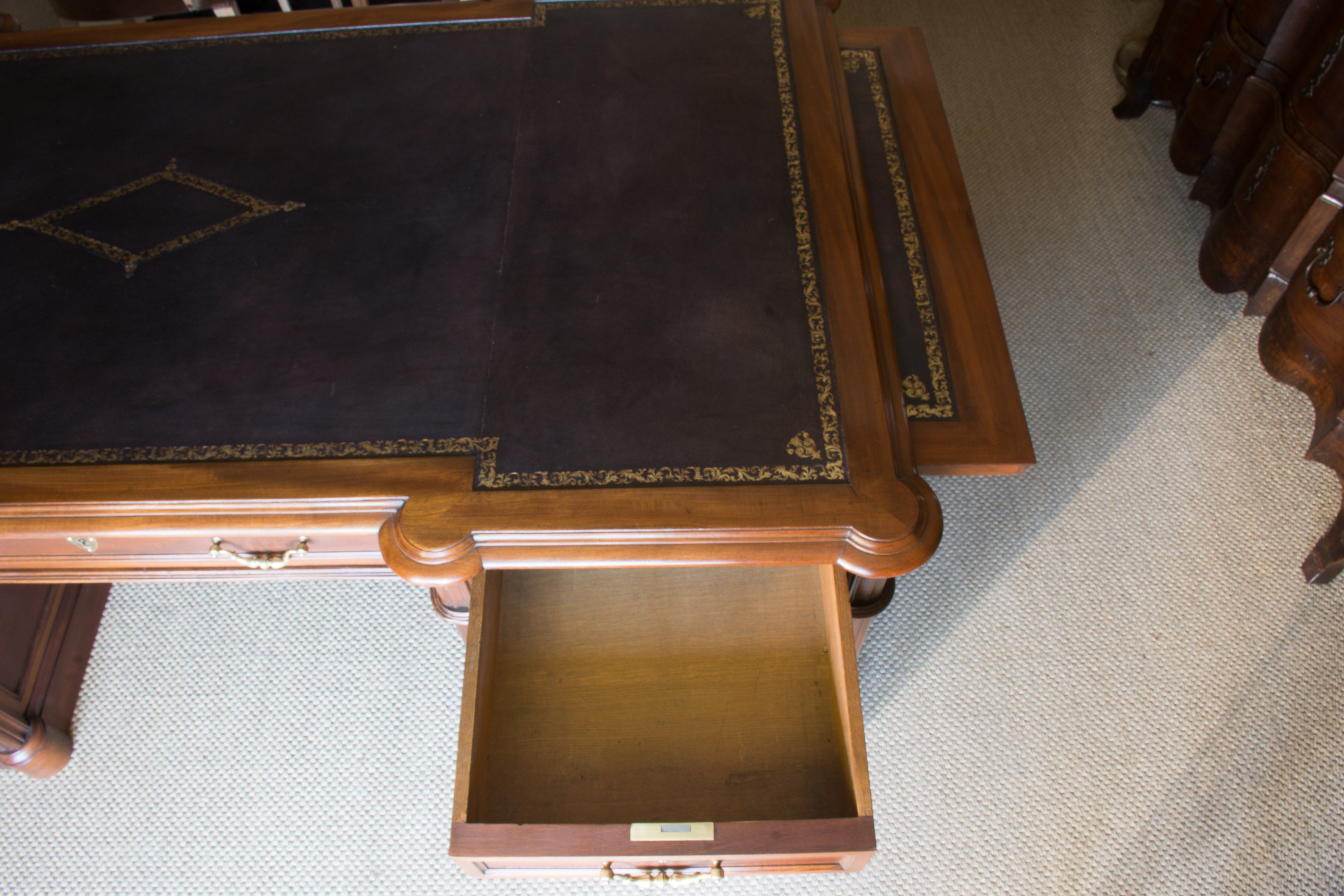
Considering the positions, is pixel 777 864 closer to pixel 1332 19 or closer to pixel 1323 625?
pixel 1323 625

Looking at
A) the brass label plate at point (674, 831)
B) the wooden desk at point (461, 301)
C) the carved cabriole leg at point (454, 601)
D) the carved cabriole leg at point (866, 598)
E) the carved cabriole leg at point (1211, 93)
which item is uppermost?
the carved cabriole leg at point (1211, 93)

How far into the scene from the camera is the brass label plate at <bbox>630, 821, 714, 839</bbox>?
78 cm

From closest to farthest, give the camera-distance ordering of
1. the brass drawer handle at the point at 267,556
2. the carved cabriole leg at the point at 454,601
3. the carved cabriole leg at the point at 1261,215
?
the brass drawer handle at the point at 267,556 < the carved cabriole leg at the point at 454,601 < the carved cabriole leg at the point at 1261,215

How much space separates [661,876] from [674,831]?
6cm

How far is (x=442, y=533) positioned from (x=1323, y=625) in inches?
50.5

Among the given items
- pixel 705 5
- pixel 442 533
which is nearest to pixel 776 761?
pixel 442 533

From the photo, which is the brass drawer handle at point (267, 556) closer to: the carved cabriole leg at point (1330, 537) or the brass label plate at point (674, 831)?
the brass label plate at point (674, 831)

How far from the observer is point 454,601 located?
108 cm

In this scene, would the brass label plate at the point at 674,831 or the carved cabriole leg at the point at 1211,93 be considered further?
the carved cabriole leg at the point at 1211,93

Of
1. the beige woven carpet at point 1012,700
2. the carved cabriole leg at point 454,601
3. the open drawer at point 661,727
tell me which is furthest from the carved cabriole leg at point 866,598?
the carved cabriole leg at point 454,601

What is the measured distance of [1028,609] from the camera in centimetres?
131

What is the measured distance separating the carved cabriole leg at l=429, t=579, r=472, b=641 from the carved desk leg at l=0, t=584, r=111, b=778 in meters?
0.58

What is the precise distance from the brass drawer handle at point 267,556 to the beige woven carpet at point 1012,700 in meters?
0.42

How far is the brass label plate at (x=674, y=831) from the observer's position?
2.57 feet
